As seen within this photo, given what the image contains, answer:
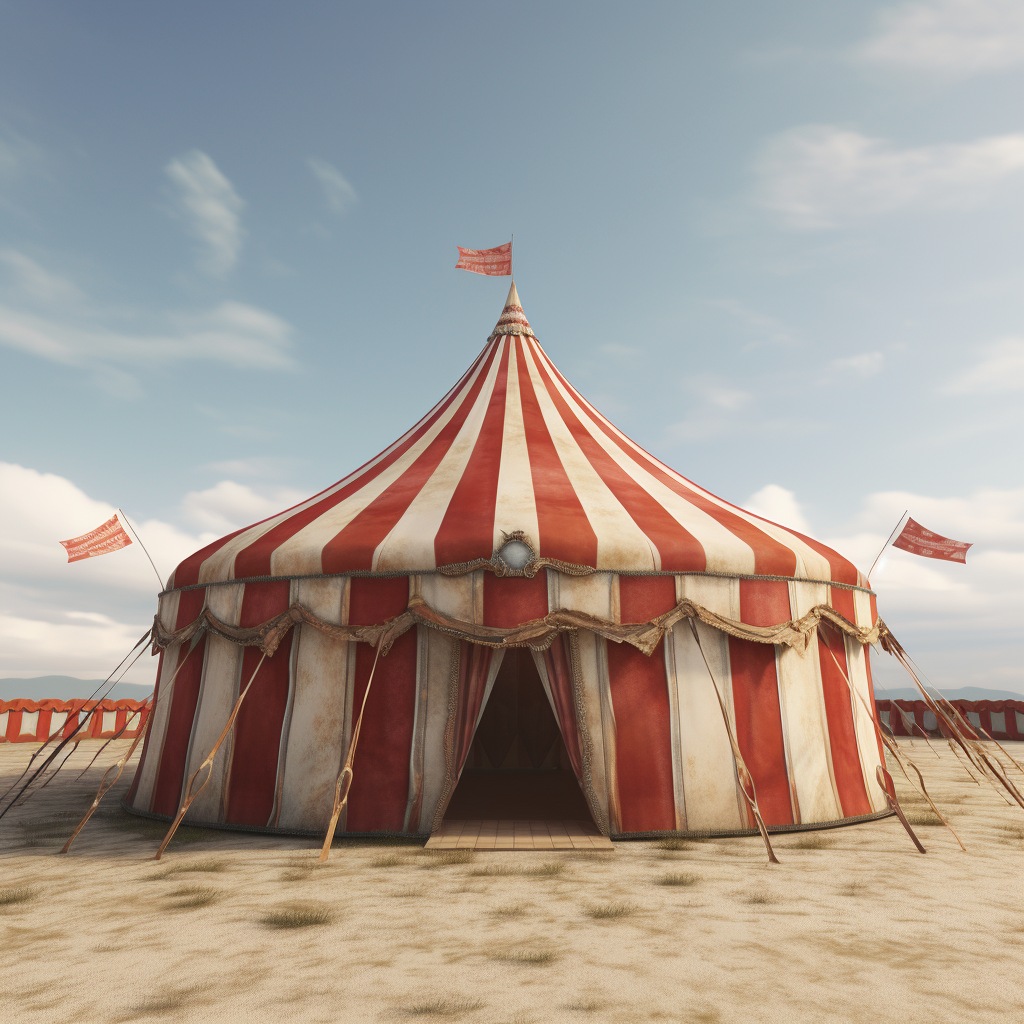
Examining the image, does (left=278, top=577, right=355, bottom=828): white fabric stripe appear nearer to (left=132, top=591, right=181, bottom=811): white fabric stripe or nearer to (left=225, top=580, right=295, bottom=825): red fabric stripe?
(left=225, top=580, right=295, bottom=825): red fabric stripe

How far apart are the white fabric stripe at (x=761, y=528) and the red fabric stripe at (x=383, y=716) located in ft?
8.30

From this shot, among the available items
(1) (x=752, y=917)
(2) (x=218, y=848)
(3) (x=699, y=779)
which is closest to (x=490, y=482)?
(3) (x=699, y=779)

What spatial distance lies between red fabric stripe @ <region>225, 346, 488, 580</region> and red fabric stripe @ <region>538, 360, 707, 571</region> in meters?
1.34

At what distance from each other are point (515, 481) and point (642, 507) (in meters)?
1.15

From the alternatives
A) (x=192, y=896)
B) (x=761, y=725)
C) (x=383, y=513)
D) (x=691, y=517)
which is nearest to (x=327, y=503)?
(x=383, y=513)

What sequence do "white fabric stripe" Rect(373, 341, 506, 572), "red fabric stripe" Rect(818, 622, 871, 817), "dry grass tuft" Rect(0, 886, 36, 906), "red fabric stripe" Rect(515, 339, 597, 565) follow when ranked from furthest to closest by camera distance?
"red fabric stripe" Rect(818, 622, 871, 817)
"white fabric stripe" Rect(373, 341, 506, 572)
"red fabric stripe" Rect(515, 339, 597, 565)
"dry grass tuft" Rect(0, 886, 36, 906)

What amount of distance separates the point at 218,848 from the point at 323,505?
126 inches

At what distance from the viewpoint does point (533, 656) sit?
19.1 ft

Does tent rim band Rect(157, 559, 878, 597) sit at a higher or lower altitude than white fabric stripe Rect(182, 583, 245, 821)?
higher

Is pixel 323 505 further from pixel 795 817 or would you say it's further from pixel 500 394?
pixel 795 817

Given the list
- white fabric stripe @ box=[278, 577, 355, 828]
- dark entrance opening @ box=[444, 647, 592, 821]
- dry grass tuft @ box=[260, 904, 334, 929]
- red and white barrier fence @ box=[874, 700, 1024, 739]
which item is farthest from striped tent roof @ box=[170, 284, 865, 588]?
red and white barrier fence @ box=[874, 700, 1024, 739]

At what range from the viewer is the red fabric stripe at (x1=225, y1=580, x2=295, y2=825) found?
567cm

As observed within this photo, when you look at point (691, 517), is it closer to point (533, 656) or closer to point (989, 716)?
point (533, 656)

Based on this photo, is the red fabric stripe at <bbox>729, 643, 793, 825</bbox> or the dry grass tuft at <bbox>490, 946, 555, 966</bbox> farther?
the red fabric stripe at <bbox>729, 643, 793, 825</bbox>
